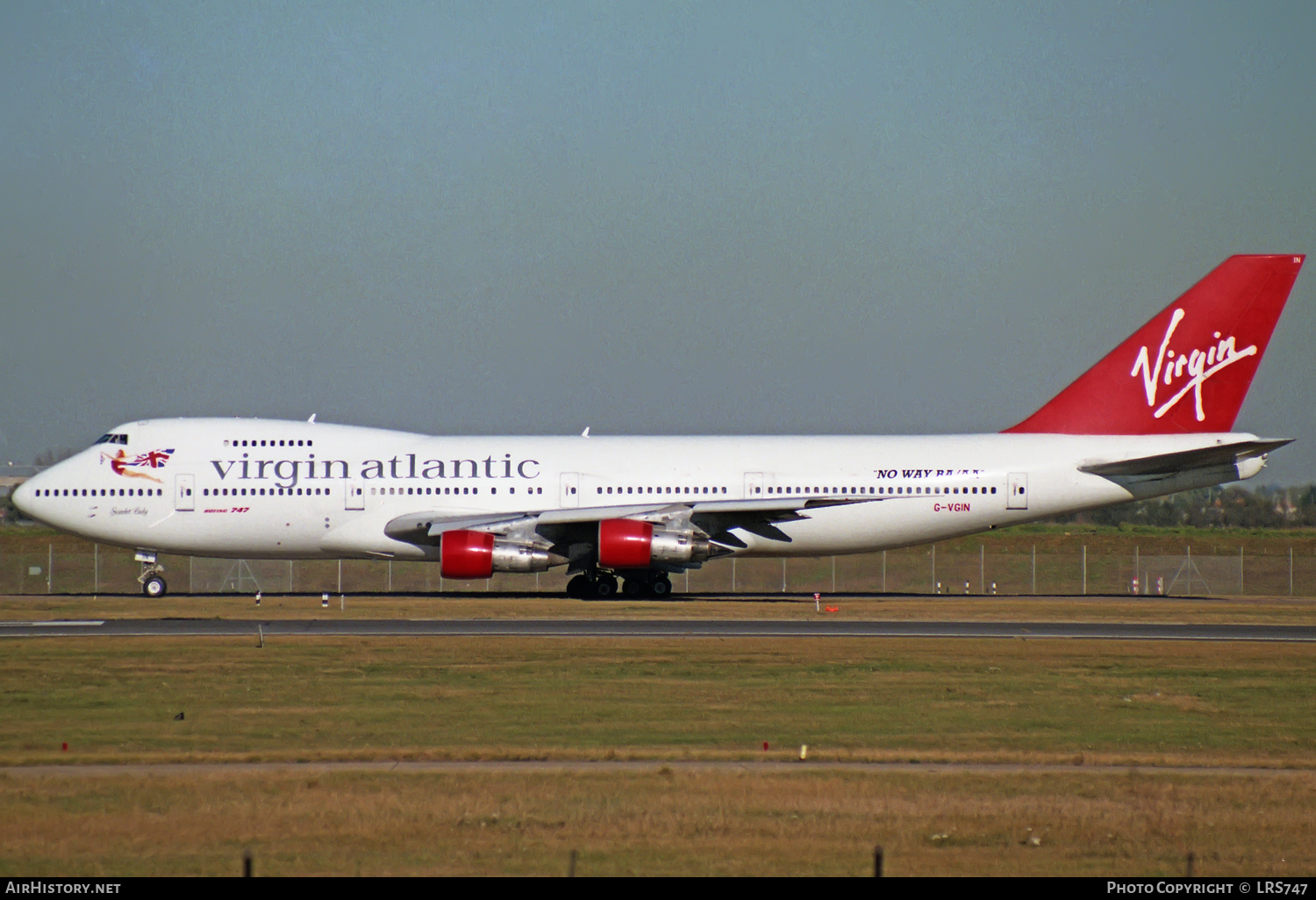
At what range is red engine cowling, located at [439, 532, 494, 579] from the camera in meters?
34.2

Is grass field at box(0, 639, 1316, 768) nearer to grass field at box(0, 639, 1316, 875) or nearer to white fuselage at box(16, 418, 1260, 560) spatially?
grass field at box(0, 639, 1316, 875)

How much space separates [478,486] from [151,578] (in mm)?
9678

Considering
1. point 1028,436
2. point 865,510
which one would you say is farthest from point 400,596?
point 1028,436

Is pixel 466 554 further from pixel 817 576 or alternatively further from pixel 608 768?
pixel 608 768

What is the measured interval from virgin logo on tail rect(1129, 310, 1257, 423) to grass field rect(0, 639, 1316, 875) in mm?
14724

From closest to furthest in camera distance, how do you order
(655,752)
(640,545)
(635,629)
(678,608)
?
(655,752)
(635,629)
(678,608)
(640,545)

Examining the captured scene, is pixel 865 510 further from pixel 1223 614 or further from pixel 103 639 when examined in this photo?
pixel 103 639

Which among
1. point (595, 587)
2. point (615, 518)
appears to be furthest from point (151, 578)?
point (615, 518)

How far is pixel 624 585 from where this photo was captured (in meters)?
36.9

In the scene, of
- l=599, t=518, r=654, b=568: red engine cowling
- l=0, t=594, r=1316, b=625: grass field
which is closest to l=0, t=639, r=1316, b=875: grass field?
l=0, t=594, r=1316, b=625: grass field

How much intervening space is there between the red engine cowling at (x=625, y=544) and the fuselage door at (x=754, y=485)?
3775 millimetres

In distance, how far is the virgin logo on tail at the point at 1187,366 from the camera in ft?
122

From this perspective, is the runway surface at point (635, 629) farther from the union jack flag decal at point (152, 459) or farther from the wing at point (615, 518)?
the union jack flag decal at point (152, 459)

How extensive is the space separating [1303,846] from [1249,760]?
12.6 ft
